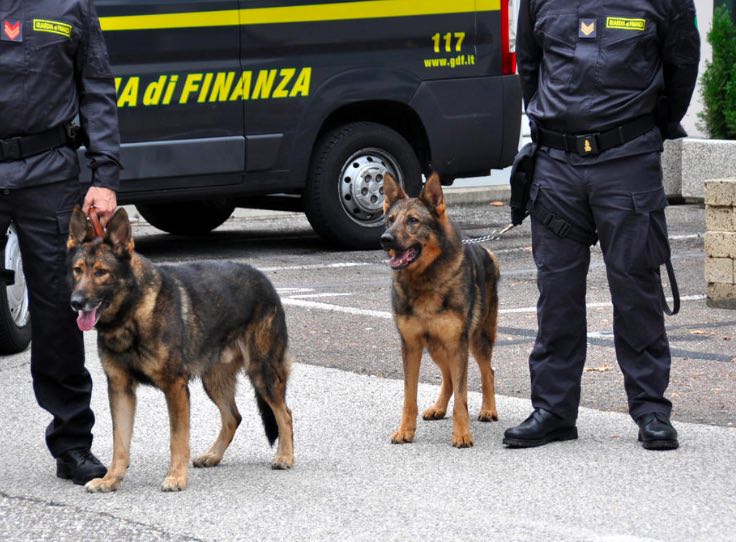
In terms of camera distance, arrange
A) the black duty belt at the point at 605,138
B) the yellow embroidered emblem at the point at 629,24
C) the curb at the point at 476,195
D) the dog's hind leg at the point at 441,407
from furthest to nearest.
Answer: the curb at the point at 476,195 → the dog's hind leg at the point at 441,407 → the black duty belt at the point at 605,138 → the yellow embroidered emblem at the point at 629,24

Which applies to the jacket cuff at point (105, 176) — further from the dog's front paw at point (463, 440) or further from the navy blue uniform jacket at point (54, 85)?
the dog's front paw at point (463, 440)

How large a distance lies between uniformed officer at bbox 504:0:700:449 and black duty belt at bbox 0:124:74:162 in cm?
194

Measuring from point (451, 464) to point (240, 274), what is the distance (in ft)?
3.70

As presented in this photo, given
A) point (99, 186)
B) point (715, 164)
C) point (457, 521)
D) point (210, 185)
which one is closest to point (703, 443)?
point (457, 521)

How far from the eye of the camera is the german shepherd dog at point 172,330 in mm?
5418

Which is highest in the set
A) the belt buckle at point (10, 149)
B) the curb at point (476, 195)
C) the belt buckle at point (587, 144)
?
the belt buckle at point (10, 149)

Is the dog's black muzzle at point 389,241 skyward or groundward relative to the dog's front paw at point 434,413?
skyward

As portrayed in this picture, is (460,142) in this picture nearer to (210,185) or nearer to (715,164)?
(210,185)

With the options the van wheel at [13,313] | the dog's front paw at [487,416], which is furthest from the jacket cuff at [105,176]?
the van wheel at [13,313]

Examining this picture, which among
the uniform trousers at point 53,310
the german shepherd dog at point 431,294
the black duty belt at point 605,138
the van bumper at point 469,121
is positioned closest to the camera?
the uniform trousers at point 53,310

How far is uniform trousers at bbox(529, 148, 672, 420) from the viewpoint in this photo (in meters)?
5.95

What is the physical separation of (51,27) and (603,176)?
2.23m

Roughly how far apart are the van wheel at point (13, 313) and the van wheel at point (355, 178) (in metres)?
3.99

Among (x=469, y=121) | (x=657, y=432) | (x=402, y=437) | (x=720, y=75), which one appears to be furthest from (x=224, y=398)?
(x=720, y=75)
